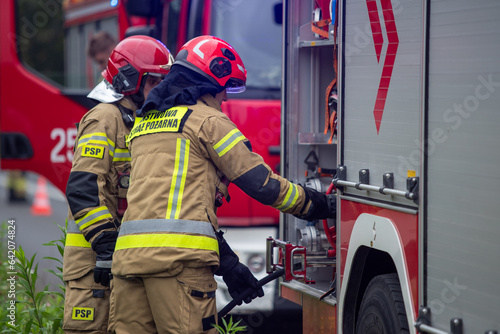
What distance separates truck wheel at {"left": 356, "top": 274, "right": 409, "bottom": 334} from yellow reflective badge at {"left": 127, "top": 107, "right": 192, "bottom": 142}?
117 cm

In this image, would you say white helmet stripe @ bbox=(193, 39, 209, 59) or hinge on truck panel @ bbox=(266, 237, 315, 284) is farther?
hinge on truck panel @ bbox=(266, 237, 315, 284)

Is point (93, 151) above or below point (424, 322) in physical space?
above

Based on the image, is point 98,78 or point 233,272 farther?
point 98,78

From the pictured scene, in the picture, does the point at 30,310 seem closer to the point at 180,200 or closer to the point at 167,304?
the point at 167,304

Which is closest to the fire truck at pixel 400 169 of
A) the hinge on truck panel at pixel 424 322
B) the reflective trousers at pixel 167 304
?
the hinge on truck panel at pixel 424 322

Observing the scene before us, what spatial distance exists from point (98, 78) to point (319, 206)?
5116 millimetres

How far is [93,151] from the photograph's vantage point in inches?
161

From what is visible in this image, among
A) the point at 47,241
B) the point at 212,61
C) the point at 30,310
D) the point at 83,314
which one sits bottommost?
the point at 47,241

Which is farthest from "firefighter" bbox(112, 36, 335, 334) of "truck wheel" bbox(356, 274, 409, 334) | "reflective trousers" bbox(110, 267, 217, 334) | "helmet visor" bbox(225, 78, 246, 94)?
"truck wheel" bbox(356, 274, 409, 334)

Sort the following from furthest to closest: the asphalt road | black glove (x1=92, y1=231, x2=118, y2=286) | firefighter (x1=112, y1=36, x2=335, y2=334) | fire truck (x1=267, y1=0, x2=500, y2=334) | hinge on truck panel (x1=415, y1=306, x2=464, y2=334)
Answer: the asphalt road < black glove (x1=92, y1=231, x2=118, y2=286) < firefighter (x1=112, y1=36, x2=335, y2=334) < hinge on truck panel (x1=415, y1=306, x2=464, y2=334) < fire truck (x1=267, y1=0, x2=500, y2=334)

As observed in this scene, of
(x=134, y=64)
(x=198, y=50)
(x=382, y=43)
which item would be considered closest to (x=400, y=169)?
(x=382, y=43)

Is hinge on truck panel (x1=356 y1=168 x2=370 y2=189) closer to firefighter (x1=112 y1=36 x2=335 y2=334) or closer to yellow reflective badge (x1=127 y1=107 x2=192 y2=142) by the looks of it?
firefighter (x1=112 y1=36 x2=335 y2=334)

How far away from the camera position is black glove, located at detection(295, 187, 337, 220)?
388 centimetres

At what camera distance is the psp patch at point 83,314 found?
4.12 m
